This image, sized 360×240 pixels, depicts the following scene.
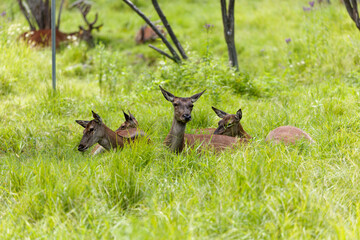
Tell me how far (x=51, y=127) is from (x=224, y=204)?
3.04m

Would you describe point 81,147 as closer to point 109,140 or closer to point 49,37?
point 109,140

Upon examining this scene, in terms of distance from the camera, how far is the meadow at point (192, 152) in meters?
2.78

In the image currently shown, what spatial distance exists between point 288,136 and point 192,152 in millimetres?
966

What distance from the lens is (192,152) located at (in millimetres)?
3947

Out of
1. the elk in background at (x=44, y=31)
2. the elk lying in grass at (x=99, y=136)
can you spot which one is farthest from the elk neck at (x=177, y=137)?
the elk in background at (x=44, y=31)

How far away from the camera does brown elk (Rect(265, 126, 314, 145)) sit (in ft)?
13.3

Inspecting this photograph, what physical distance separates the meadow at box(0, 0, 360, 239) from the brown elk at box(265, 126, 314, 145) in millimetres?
142

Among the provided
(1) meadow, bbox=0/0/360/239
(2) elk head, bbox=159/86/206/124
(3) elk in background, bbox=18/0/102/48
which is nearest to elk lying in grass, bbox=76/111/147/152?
(1) meadow, bbox=0/0/360/239

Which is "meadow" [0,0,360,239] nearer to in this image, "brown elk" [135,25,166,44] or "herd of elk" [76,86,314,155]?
"herd of elk" [76,86,314,155]

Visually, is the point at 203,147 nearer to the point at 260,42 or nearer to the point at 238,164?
the point at 238,164

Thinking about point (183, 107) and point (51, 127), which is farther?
point (51, 127)

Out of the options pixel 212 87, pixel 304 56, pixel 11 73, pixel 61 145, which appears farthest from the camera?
pixel 304 56

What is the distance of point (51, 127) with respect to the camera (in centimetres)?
523

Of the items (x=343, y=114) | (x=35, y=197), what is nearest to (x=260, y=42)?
(x=343, y=114)
